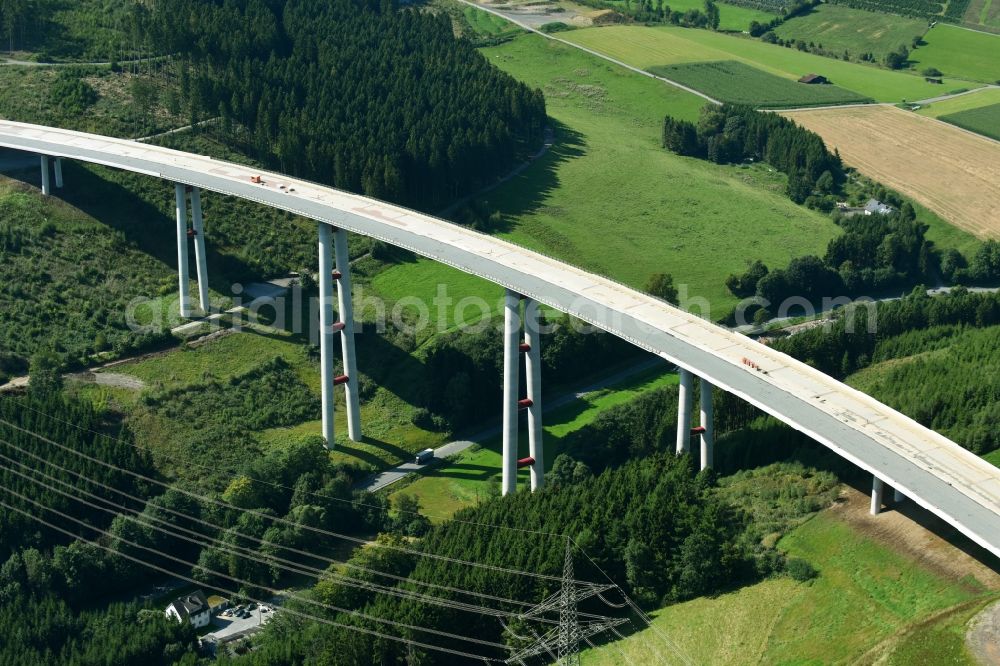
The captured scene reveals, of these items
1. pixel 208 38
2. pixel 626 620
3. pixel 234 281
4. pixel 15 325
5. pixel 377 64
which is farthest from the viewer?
pixel 377 64

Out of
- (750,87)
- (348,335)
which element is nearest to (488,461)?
(348,335)

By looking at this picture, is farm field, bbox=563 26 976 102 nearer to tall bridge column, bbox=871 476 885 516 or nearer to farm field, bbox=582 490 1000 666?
tall bridge column, bbox=871 476 885 516

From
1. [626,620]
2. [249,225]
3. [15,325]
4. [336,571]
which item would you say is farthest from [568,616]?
[249,225]

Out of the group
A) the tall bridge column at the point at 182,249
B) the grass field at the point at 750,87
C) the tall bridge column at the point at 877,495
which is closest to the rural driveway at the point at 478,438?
the tall bridge column at the point at 182,249

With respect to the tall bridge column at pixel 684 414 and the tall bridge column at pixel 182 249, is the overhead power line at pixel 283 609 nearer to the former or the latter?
the tall bridge column at pixel 684 414

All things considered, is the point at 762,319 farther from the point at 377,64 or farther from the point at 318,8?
the point at 318,8

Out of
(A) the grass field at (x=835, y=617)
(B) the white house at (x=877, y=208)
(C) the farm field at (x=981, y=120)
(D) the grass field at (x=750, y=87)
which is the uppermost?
(D) the grass field at (x=750, y=87)

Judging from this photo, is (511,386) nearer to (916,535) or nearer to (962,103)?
(916,535)
